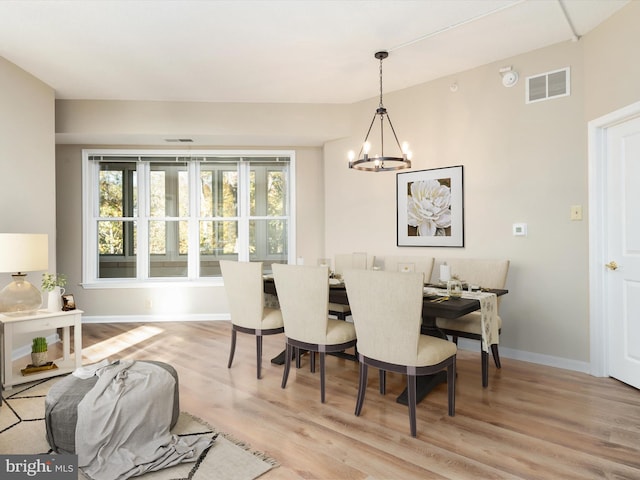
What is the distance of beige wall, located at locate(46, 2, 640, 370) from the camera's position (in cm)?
344

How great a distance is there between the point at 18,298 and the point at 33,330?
0.99 ft

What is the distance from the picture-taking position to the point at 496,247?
12.9 ft

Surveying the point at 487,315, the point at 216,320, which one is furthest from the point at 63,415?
the point at 216,320

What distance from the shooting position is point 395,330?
7.93ft

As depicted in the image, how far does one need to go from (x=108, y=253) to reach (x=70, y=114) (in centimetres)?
184

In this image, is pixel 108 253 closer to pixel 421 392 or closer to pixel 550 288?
A: pixel 421 392

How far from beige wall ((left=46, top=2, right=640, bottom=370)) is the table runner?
0.99m

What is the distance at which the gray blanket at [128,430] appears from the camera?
202cm

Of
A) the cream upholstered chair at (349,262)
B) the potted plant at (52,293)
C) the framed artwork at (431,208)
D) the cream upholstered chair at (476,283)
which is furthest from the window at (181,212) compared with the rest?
the cream upholstered chair at (476,283)

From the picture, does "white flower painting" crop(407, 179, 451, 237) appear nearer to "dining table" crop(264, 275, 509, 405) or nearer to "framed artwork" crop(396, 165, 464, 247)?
"framed artwork" crop(396, 165, 464, 247)

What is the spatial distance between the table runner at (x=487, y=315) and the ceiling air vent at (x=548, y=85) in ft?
6.31

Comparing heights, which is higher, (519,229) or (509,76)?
(509,76)

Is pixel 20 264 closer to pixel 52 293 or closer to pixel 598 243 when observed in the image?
pixel 52 293

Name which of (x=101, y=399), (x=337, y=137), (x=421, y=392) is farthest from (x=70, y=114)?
(x=421, y=392)
